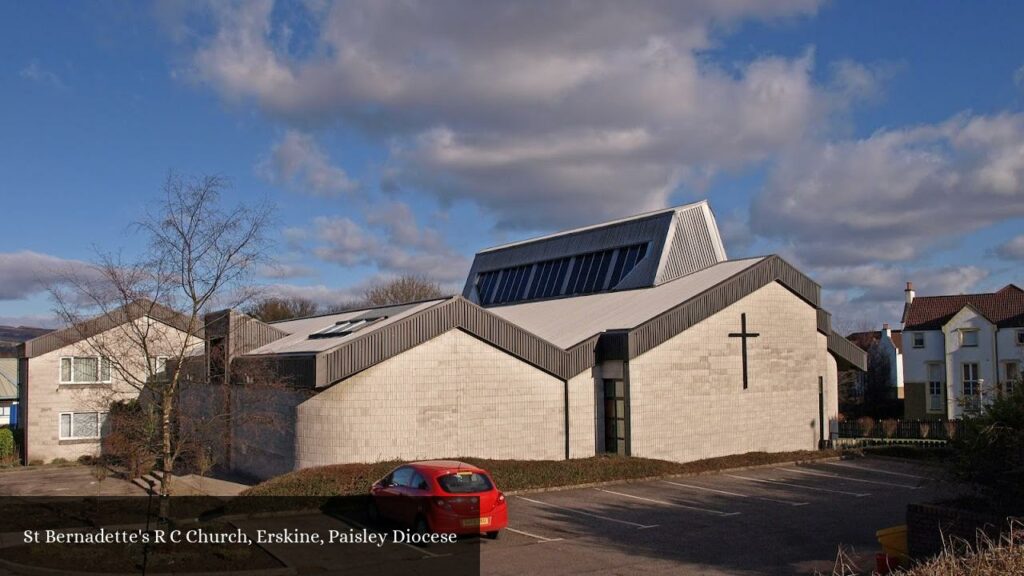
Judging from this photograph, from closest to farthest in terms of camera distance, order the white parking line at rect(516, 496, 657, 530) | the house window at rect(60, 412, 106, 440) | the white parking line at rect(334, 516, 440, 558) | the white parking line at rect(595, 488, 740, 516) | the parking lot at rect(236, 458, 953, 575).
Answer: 1. the parking lot at rect(236, 458, 953, 575)
2. the white parking line at rect(334, 516, 440, 558)
3. the white parking line at rect(516, 496, 657, 530)
4. the white parking line at rect(595, 488, 740, 516)
5. the house window at rect(60, 412, 106, 440)

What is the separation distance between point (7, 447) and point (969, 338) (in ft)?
178

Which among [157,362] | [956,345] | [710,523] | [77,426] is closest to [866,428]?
[956,345]

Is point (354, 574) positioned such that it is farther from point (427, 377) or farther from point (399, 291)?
point (399, 291)

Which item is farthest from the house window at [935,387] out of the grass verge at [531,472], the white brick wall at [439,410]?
the white brick wall at [439,410]

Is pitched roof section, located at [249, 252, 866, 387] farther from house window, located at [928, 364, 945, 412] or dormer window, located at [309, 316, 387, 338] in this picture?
house window, located at [928, 364, 945, 412]

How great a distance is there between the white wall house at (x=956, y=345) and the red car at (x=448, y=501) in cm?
Answer: 4439

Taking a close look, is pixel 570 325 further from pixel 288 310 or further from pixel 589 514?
pixel 288 310

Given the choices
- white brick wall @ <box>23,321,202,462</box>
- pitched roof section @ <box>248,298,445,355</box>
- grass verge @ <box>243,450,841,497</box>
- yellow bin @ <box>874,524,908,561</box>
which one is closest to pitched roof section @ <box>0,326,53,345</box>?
white brick wall @ <box>23,321,202,462</box>

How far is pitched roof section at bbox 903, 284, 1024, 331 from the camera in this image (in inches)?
2032

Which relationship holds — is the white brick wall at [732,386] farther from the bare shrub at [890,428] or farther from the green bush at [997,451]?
the green bush at [997,451]

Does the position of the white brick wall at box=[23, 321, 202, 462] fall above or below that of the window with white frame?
below

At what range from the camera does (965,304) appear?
175 ft

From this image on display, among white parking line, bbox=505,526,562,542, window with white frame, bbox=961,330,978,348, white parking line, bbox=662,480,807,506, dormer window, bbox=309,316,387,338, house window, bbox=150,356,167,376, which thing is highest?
dormer window, bbox=309,316,387,338

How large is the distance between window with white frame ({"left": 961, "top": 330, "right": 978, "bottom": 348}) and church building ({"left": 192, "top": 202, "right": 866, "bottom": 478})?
24.9m
